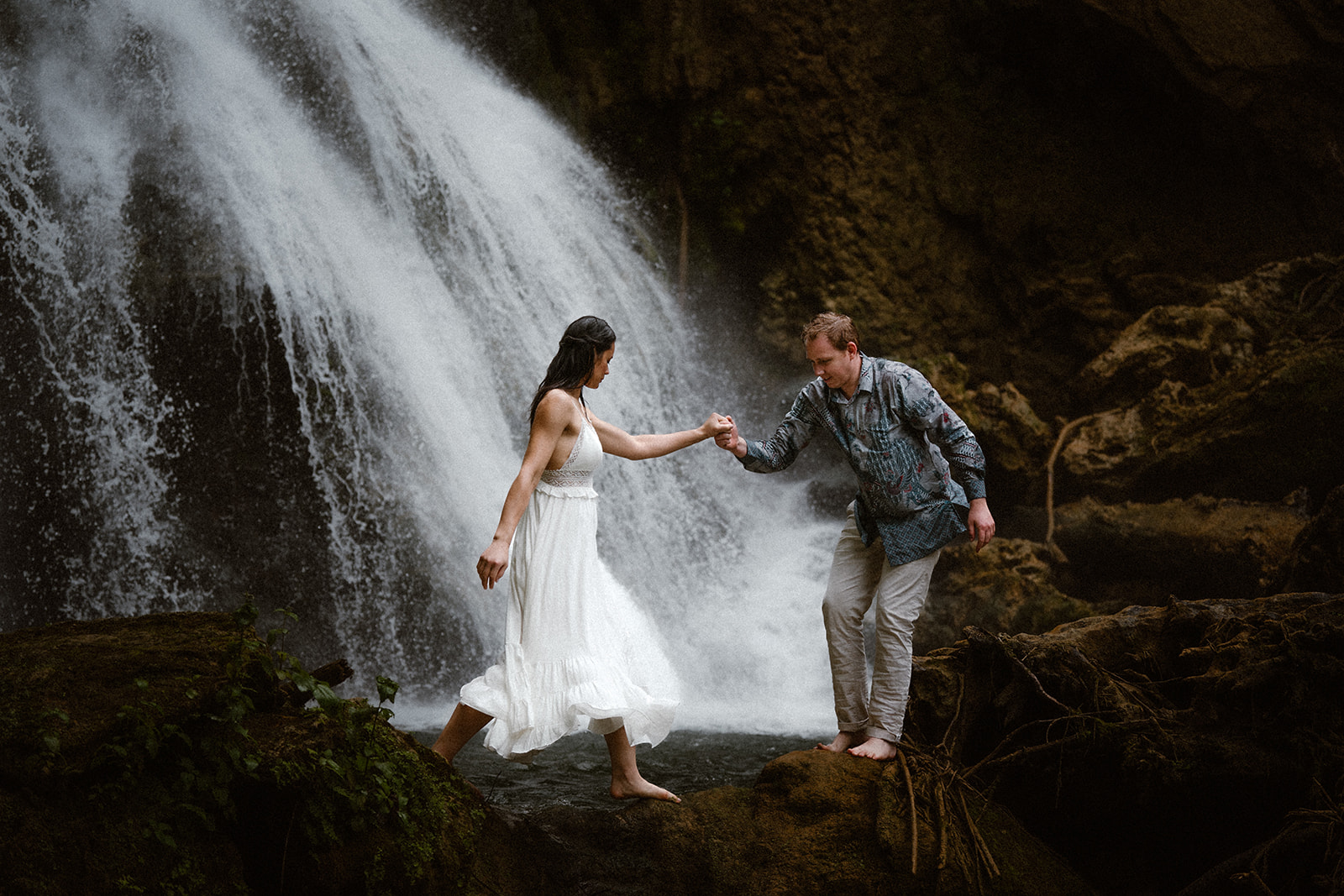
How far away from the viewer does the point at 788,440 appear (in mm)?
3971

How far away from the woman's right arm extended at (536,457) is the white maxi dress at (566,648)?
9 centimetres

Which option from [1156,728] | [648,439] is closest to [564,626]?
[648,439]

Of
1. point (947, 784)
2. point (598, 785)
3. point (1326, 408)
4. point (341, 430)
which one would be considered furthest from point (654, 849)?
point (1326, 408)

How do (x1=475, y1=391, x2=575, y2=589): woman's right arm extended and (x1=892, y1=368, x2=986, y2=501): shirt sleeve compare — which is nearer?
(x1=475, y1=391, x2=575, y2=589): woman's right arm extended

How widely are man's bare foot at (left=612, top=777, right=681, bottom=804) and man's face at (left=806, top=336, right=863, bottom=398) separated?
1663mm

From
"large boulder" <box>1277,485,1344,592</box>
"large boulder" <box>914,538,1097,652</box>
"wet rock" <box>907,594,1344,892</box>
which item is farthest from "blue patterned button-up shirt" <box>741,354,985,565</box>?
"large boulder" <box>914,538,1097,652</box>

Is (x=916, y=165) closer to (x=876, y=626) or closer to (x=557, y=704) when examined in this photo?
(x=876, y=626)

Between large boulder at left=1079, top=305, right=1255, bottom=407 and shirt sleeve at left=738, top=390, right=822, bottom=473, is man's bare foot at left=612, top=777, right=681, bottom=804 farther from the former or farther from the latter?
large boulder at left=1079, top=305, right=1255, bottom=407

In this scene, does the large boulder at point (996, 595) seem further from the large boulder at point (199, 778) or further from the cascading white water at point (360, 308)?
the large boulder at point (199, 778)

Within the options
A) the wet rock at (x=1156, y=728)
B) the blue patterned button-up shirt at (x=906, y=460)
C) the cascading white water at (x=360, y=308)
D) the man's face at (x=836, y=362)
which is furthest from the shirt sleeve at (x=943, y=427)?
the cascading white water at (x=360, y=308)

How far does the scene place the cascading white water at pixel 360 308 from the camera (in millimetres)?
7746

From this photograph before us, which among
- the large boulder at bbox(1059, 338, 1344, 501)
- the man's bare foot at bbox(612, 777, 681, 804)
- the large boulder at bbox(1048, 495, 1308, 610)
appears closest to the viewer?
the man's bare foot at bbox(612, 777, 681, 804)

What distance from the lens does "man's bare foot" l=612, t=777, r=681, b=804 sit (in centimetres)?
343

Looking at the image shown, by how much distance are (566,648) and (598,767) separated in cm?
223
